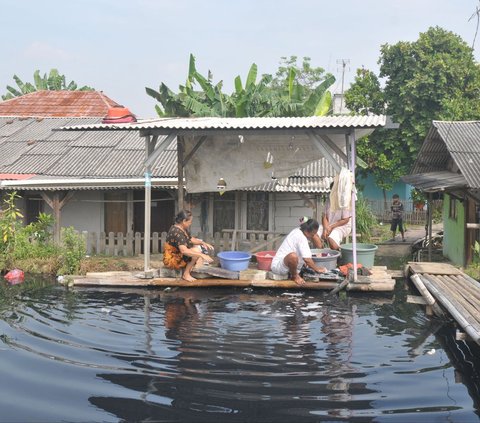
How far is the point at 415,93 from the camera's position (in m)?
22.4

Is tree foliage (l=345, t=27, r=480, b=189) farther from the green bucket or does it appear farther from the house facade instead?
the green bucket

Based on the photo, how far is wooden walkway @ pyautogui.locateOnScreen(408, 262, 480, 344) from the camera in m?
6.85

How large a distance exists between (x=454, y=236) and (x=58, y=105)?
19.2 metres

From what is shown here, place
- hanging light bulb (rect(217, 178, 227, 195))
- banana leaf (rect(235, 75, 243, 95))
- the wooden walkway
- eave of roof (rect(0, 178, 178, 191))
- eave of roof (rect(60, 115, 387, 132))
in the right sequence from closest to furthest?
1. the wooden walkway
2. eave of roof (rect(60, 115, 387, 132))
3. hanging light bulb (rect(217, 178, 227, 195))
4. eave of roof (rect(0, 178, 178, 191))
5. banana leaf (rect(235, 75, 243, 95))

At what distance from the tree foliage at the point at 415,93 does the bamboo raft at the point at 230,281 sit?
1381cm

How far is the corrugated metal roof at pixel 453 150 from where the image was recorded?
11.9 m

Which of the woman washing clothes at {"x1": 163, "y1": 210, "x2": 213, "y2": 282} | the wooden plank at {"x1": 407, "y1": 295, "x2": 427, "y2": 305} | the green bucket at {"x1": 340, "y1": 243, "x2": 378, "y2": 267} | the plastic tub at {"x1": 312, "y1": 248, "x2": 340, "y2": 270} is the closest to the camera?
the wooden plank at {"x1": 407, "y1": 295, "x2": 427, "y2": 305}

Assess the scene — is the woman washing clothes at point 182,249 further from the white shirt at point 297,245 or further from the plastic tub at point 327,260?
the plastic tub at point 327,260

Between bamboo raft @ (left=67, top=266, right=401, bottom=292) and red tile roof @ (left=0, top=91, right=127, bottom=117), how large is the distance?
15445mm

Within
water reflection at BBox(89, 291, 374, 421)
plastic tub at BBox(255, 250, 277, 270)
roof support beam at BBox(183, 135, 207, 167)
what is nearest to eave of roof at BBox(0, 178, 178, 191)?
roof support beam at BBox(183, 135, 207, 167)

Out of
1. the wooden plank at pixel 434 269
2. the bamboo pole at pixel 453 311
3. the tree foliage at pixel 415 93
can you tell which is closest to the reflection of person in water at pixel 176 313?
the bamboo pole at pixel 453 311

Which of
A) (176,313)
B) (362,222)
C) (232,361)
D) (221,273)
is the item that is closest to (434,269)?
(221,273)

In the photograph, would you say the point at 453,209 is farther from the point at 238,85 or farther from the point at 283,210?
the point at 238,85

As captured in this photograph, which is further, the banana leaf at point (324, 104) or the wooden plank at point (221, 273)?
the banana leaf at point (324, 104)
